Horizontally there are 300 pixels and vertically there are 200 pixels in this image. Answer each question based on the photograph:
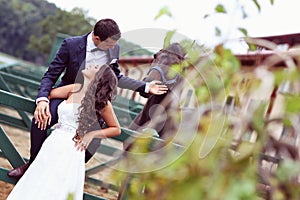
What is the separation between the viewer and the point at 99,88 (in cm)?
206

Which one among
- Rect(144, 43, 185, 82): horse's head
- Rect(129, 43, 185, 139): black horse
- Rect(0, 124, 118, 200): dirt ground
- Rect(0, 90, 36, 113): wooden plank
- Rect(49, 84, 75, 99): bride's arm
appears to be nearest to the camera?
Rect(129, 43, 185, 139): black horse

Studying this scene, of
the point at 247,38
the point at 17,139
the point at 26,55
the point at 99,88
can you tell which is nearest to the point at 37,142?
the point at 99,88

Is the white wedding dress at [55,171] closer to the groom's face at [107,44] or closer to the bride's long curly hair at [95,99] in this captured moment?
the bride's long curly hair at [95,99]

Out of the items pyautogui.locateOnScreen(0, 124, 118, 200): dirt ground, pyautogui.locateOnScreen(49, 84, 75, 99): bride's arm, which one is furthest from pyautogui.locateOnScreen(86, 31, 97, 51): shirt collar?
pyautogui.locateOnScreen(0, 124, 118, 200): dirt ground

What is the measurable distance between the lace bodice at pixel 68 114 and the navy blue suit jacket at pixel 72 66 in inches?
3.2

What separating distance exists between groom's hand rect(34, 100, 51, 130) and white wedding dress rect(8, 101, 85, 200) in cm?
6

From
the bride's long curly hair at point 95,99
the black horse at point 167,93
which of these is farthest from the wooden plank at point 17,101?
the black horse at point 167,93

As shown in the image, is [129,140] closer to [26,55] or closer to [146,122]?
[146,122]

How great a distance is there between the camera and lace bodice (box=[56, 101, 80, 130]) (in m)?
2.08

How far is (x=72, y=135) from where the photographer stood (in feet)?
7.00

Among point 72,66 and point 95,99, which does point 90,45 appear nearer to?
point 72,66

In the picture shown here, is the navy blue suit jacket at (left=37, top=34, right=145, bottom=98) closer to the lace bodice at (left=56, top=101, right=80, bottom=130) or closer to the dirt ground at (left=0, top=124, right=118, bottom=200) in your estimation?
the lace bodice at (left=56, top=101, right=80, bottom=130)

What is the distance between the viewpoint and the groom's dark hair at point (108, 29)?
1932 mm

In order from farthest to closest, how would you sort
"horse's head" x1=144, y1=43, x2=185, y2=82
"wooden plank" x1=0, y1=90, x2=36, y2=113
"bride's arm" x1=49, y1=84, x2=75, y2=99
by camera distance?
"wooden plank" x1=0, y1=90, x2=36, y2=113 < "bride's arm" x1=49, y1=84, x2=75, y2=99 < "horse's head" x1=144, y1=43, x2=185, y2=82
